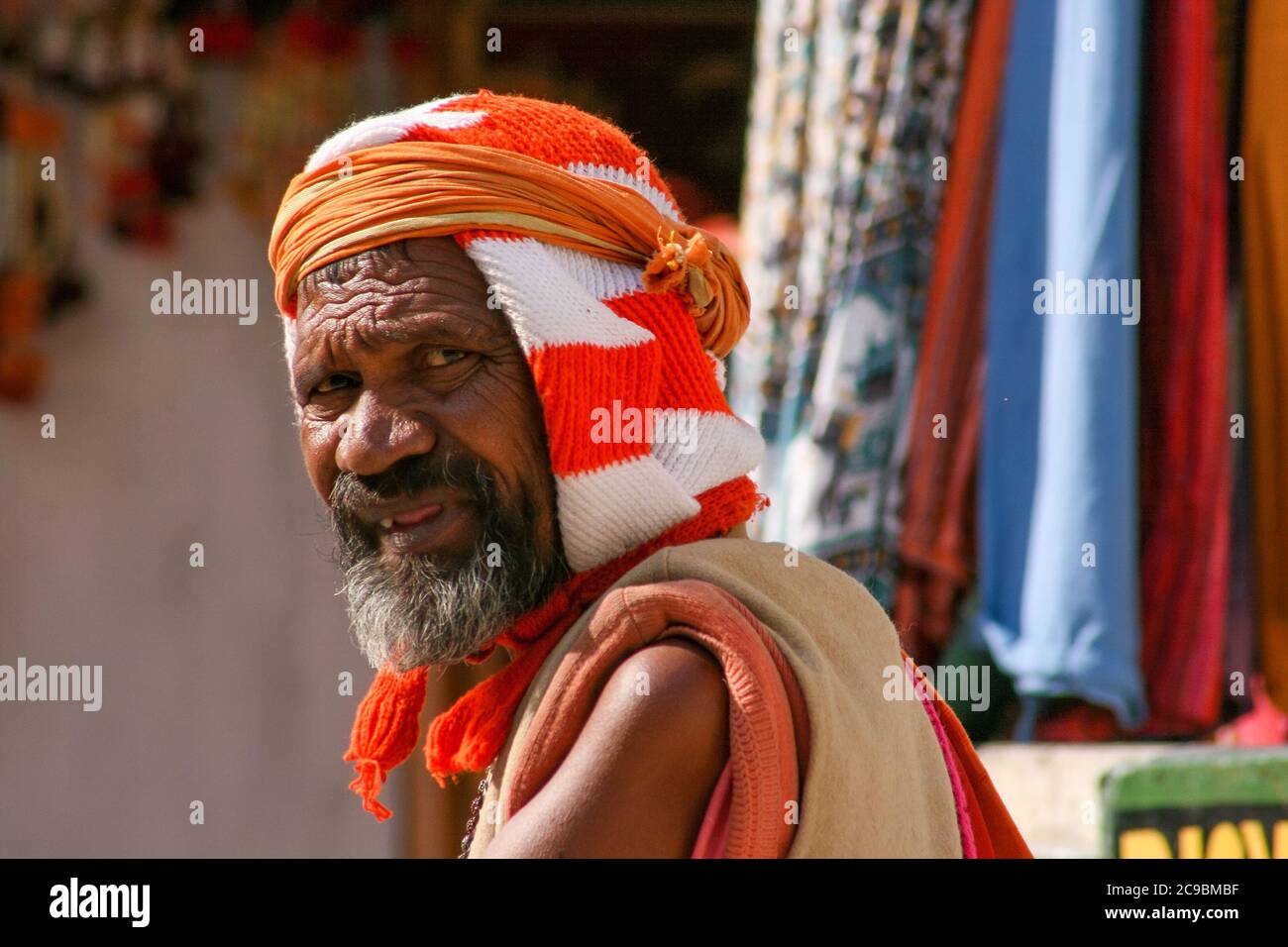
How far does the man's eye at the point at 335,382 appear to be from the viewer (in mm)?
2141

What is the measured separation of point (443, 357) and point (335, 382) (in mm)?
165

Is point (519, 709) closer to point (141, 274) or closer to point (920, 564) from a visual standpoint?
point (920, 564)

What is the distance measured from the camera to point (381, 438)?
2.04m

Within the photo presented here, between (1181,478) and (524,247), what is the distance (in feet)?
6.75

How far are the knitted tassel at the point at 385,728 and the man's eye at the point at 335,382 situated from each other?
1.28 feet

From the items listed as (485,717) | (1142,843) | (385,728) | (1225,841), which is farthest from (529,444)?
(1225,841)

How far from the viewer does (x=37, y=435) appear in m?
5.52

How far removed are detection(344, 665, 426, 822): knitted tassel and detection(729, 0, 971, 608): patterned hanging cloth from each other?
1603 millimetres

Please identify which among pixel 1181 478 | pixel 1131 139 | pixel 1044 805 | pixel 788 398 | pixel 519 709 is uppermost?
pixel 1131 139

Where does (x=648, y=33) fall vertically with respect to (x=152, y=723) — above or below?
above

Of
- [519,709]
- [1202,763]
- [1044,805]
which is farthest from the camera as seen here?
[1044,805]

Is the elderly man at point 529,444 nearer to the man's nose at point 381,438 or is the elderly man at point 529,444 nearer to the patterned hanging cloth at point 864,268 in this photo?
the man's nose at point 381,438

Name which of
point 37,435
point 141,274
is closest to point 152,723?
point 37,435

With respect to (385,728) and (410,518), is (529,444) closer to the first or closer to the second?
(410,518)
